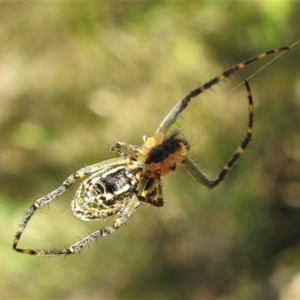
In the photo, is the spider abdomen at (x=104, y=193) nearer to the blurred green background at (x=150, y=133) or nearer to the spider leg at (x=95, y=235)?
the spider leg at (x=95, y=235)

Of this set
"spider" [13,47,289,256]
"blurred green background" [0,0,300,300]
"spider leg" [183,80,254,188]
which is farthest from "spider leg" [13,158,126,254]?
"blurred green background" [0,0,300,300]

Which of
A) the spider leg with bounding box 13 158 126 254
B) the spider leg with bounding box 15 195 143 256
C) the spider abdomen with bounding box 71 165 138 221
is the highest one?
the spider leg with bounding box 13 158 126 254

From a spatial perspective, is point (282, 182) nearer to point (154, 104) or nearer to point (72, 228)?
point (154, 104)

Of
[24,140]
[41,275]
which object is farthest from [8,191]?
[41,275]

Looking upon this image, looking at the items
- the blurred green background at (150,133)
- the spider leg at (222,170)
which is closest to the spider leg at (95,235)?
the spider leg at (222,170)

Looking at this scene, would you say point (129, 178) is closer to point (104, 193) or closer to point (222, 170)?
point (104, 193)

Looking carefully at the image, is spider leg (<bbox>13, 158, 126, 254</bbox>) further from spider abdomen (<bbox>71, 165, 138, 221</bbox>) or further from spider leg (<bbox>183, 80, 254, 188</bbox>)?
spider leg (<bbox>183, 80, 254, 188</bbox>)
